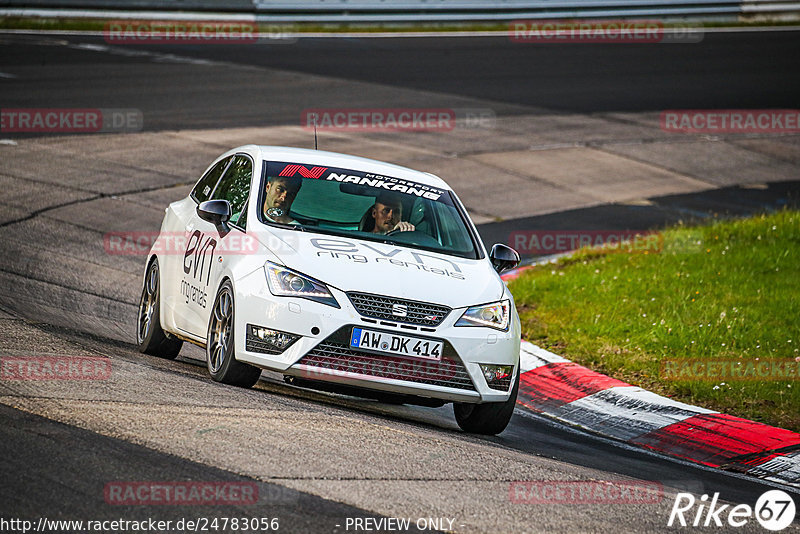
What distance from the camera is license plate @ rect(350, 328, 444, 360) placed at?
698 centimetres

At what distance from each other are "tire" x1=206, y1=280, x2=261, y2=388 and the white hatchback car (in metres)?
0.01

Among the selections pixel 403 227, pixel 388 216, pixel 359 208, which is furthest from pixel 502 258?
pixel 359 208

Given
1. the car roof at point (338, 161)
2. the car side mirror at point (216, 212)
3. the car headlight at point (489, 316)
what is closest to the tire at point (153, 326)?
the car side mirror at point (216, 212)

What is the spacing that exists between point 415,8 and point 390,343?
82.1 feet

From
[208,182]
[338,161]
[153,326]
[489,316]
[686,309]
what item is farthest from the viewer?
[686,309]

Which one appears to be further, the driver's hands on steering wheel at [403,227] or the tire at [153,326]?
the tire at [153,326]

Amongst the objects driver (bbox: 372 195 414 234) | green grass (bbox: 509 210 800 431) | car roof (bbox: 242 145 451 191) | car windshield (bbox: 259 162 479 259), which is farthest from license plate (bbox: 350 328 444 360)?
green grass (bbox: 509 210 800 431)

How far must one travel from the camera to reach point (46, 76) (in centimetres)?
2136

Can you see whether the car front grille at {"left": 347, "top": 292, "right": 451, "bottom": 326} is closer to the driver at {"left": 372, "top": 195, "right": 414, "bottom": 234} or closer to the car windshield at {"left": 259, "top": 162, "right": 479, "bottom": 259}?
the car windshield at {"left": 259, "top": 162, "right": 479, "bottom": 259}

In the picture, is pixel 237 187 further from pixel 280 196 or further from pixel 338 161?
pixel 338 161

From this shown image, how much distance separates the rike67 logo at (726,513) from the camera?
5.86 meters

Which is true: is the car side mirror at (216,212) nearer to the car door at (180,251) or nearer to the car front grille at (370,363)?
the car door at (180,251)

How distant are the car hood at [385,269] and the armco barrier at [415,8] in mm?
21288

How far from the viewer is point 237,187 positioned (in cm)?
851
